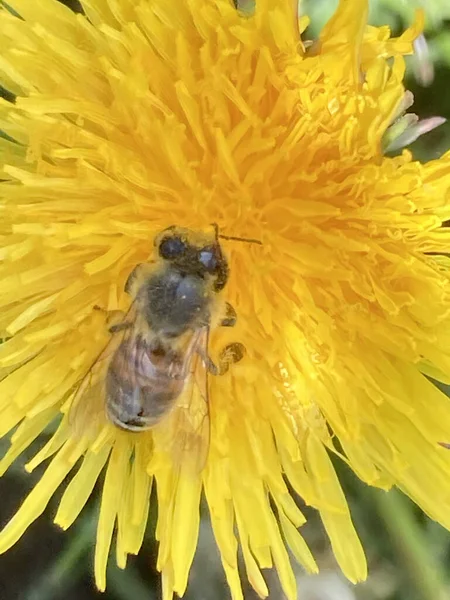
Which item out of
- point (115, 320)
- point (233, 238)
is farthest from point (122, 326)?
point (233, 238)

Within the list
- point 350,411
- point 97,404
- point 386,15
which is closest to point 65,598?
point 97,404

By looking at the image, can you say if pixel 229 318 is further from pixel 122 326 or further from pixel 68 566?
pixel 68 566

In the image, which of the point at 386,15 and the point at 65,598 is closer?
the point at 386,15

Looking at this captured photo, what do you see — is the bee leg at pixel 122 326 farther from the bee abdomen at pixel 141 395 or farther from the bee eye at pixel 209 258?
the bee eye at pixel 209 258

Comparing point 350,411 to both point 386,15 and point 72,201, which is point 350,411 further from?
point 386,15

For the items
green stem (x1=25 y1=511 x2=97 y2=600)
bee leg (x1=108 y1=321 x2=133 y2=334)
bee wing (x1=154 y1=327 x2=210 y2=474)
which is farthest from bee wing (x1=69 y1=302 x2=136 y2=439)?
green stem (x1=25 y1=511 x2=97 y2=600)

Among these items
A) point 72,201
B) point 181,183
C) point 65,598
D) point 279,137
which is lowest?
point 65,598
